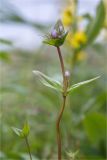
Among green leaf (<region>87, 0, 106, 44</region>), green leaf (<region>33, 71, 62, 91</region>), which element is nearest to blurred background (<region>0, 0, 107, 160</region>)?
green leaf (<region>87, 0, 106, 44</region>)

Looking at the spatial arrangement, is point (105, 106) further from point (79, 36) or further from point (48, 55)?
point (48, 55)

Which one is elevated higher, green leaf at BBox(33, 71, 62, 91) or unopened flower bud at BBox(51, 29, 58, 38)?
unopened flower bud at BBox(51, 29, 58, 38)

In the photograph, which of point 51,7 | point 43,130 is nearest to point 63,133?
point 43,130

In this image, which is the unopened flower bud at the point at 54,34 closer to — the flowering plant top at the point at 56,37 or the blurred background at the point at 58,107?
the flowering plant top at the point at 56,37

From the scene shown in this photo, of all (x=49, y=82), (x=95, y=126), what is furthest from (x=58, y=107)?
(x=49, y=82)

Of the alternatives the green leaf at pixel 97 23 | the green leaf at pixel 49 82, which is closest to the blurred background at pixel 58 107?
the green leaf at pixel 97 23

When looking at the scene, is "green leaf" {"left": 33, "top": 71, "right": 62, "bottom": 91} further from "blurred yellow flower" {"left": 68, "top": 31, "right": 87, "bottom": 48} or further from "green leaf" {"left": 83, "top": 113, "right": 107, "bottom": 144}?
"blurred yellow flower" {"left": 68, "top": 31, "right": 87, "bottom": 48}

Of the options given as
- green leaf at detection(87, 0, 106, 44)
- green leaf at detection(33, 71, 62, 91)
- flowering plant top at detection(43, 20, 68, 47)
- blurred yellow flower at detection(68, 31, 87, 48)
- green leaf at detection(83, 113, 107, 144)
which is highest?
flowering plant top at detection(43, 20, 68, 47)
